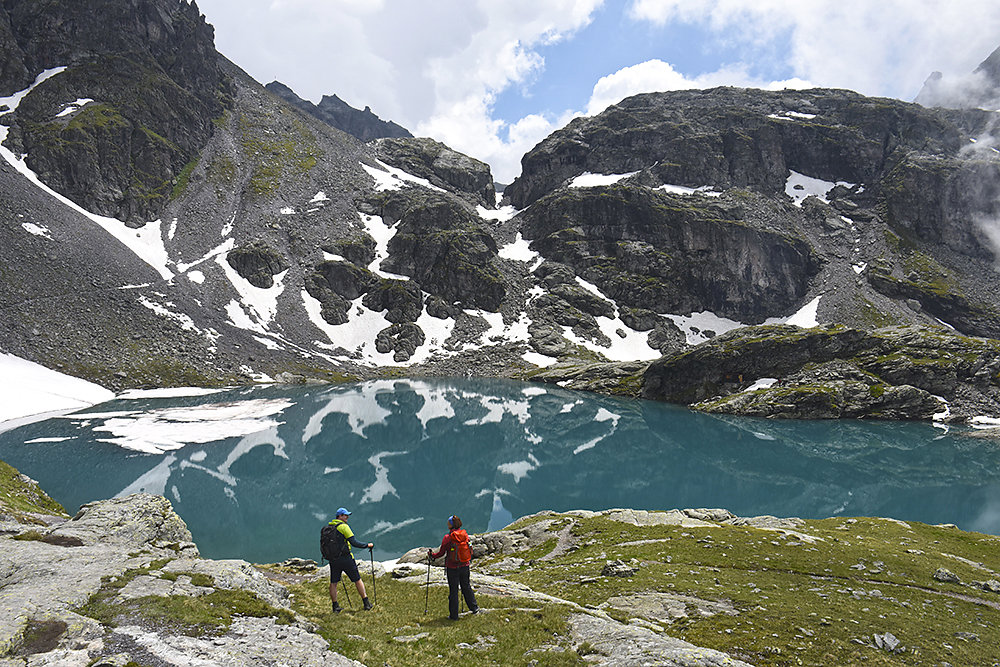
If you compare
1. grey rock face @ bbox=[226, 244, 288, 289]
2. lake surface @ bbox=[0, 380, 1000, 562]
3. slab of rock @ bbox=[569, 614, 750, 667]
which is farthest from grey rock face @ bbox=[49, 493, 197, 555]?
grey rock face @ bbox=[226, 244, 288, 289]

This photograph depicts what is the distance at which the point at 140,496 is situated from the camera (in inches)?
1066

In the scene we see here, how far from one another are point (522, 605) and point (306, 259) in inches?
6162

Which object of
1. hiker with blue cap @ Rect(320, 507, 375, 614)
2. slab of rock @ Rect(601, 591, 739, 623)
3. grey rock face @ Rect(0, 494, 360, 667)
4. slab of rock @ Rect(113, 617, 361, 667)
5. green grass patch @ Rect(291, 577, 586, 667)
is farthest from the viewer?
slab of rock @ Rect(601, 591, 739, 623)

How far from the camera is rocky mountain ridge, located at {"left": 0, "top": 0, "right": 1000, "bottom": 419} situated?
102812mm

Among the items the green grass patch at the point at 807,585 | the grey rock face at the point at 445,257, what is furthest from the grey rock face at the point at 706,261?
the green grass patch at the point at 807,585

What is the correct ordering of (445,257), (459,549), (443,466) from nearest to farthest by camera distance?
(459,549)
(443,466)
(445,257)

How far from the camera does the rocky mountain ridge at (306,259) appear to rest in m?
103

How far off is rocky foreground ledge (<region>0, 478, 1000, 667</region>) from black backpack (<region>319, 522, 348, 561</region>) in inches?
65.5

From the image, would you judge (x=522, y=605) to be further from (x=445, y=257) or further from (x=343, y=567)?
(x=445, y=257)

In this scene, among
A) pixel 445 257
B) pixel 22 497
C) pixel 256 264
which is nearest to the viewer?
pixel 22 497

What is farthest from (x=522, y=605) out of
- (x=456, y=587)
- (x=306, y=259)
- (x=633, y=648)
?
(x=306, y=259)

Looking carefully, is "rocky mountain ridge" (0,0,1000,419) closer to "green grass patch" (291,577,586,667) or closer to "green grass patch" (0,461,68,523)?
"green grass patch" (0,461,68,523)

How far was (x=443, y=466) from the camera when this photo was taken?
59.2 meters

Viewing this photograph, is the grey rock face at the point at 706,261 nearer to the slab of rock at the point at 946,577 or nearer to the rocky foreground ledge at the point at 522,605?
the rocky foreground ledge at the point at 522,605
